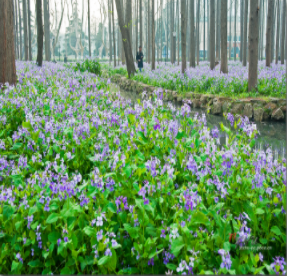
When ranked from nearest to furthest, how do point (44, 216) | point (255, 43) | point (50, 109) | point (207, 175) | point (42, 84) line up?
point (44, 216), point (207, 175), point (50, 109), point (42, 84), point (255, 43)

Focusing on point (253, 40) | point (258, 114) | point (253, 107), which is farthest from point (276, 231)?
point (253, 40)

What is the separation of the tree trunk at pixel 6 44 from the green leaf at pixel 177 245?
7.00 metres

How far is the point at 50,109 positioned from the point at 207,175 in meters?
3.15

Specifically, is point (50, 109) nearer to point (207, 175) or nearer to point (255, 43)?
point (207, 175)

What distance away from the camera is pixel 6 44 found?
7.80 meters

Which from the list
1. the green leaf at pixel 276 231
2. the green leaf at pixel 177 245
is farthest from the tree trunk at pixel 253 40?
the green leaf at pixel 177 245

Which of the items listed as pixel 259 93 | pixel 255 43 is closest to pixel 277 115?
pixel 259 93

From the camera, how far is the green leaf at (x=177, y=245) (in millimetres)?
2029

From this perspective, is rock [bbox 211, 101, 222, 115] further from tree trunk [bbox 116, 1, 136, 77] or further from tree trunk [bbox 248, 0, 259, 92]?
tree trunk [bbox 116, 1, 136, 77]

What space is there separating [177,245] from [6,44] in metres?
7.21

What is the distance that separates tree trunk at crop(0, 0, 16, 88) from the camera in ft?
25.1

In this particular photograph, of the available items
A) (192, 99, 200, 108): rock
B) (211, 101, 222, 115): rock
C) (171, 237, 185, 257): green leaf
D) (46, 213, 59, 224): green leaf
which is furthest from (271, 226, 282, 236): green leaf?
(192, 99, 200, 108): rock

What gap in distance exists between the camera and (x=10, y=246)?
2.42 metres

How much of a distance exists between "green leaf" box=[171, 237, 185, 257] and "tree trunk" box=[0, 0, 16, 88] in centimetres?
700
